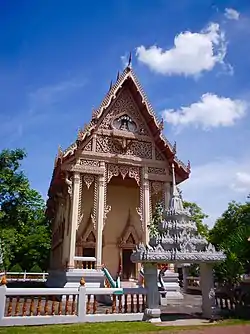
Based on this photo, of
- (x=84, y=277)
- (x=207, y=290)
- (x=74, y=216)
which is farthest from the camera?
(x=74, y=216)

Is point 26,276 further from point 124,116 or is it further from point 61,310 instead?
point 61,310

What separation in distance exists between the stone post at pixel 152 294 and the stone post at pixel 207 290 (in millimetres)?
1298

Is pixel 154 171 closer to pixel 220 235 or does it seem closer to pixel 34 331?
pixel 34 331

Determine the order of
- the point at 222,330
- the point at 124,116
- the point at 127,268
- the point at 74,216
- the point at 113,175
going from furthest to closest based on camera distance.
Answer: the point at 127,268 < the point at 124,116 < the point at 113,175 < the point at 74,216 < the point at 222,330

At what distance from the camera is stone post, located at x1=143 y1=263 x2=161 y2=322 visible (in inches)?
278

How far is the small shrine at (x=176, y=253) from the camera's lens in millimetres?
7141

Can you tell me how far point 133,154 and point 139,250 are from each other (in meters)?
7.86

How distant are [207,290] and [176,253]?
1386mm

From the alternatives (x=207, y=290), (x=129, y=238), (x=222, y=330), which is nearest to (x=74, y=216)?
(x=129, y=238)

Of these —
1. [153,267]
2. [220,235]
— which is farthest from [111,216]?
[220,235]

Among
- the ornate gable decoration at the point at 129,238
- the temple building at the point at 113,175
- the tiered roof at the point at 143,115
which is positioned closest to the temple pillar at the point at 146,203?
the temple building at the point at 113,175

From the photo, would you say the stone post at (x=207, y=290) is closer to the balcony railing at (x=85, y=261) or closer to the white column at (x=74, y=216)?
the balcony railing at (x=85, y=261)

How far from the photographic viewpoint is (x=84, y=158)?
1359 centimetres

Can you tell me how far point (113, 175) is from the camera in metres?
14.0
